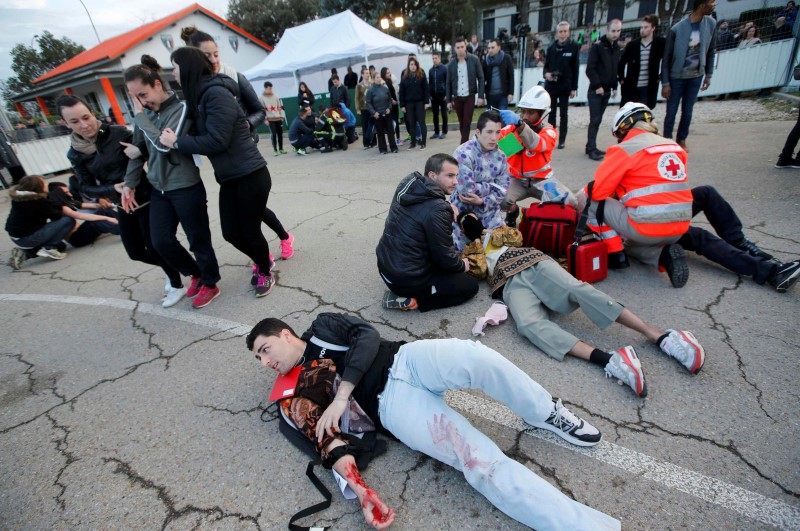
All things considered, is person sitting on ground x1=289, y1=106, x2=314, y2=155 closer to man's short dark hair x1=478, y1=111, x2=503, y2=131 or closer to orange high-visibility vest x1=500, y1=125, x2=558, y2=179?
orange high-visibility vest x1=500, y1=125, x2=558, y2=179

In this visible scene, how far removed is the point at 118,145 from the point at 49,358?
184cm

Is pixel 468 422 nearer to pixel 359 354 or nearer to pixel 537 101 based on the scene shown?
pixel 359 354

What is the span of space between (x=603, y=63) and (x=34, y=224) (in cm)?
884

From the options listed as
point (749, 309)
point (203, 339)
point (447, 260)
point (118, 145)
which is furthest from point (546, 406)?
point (118, 145)

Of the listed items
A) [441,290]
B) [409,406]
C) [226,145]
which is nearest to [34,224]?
[226,145]

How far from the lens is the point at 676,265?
302 cm

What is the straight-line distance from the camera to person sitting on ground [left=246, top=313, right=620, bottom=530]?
1631mm

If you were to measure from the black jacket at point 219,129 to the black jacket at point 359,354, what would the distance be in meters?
1.69

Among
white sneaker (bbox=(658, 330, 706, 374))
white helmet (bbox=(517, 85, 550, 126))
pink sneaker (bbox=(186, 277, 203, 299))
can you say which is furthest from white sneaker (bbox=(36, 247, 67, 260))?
white sneaker (bbox=(658, 330, 706, 374))

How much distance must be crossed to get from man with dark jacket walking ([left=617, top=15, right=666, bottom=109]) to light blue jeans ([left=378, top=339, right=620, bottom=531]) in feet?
21.0

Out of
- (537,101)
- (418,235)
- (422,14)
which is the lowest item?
(418,235)

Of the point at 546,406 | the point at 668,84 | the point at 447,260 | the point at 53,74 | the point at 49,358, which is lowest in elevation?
the point at 49,358

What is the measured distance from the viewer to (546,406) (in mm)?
1880

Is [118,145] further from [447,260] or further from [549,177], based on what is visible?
[549,177]
